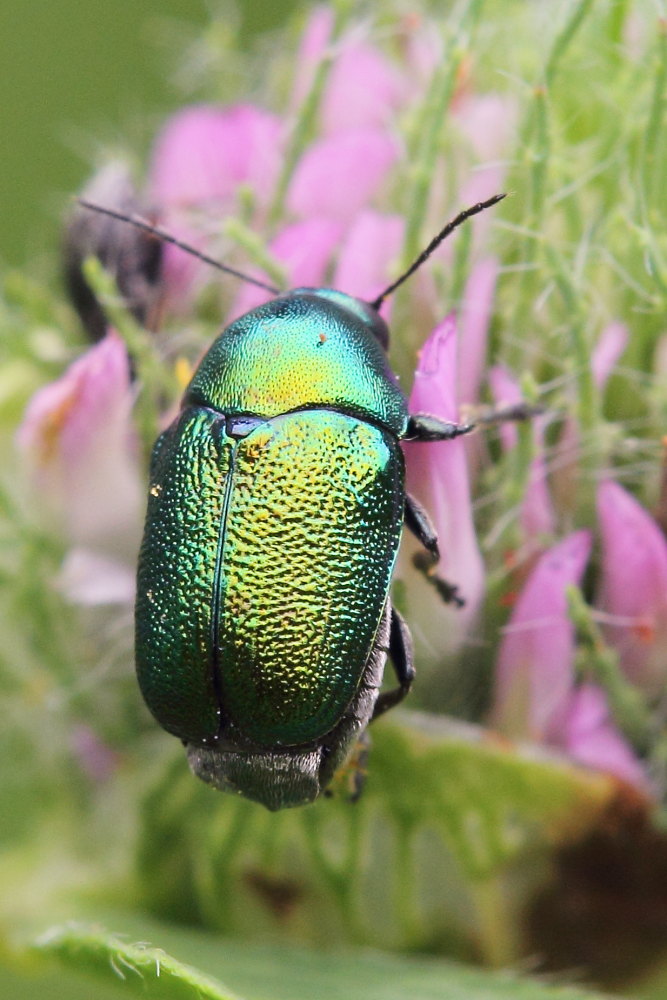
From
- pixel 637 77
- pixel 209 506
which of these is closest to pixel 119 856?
pixel 209 506

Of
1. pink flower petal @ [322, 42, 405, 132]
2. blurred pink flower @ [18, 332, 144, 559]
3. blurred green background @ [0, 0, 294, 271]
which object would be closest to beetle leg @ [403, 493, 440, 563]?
blurred pink flower @ [18, 332, 144, 559]

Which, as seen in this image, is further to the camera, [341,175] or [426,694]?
[341,175]

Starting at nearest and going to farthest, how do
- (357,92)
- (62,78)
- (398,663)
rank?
(398,663) → (357,92) → (62,78)

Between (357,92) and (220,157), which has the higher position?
(357,92)

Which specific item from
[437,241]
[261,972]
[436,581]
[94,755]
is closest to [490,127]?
[437,241]

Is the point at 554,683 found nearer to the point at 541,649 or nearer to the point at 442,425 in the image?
the point at 541,649

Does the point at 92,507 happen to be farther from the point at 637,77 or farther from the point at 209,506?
the point at 637,77
